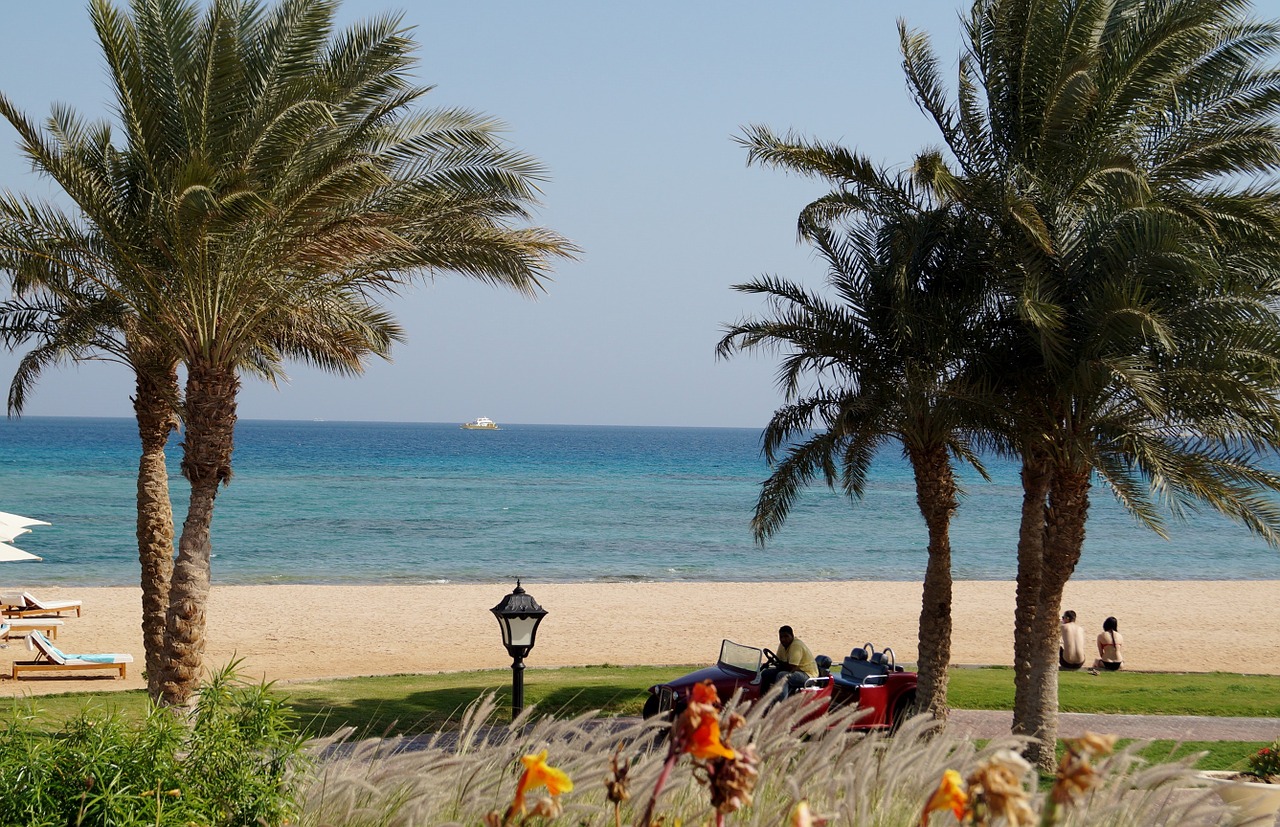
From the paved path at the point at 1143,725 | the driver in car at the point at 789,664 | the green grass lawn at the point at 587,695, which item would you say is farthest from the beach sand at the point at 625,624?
the driver in car at the point at 789,664

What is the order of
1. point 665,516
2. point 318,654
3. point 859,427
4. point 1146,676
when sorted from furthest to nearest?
point 665,516 → point 318,654 → point 1146,676 → point 859,427

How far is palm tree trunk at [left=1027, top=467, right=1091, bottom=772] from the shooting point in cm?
1170

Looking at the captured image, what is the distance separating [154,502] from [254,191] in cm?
593

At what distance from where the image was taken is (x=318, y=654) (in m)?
20.8

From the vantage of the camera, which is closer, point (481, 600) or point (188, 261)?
point (188, 261)

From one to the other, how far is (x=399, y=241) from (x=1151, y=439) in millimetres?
8225

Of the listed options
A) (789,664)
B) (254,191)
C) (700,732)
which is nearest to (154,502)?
(254,191)

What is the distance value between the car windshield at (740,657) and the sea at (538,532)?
38.0 ft

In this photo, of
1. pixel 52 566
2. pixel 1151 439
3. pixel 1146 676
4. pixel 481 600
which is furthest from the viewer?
pixel 52 566

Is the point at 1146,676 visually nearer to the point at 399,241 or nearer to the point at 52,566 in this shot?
the point at 399,241

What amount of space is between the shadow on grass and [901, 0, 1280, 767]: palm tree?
17.1 feet

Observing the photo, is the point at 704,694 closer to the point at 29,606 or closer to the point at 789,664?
the point at 789,664

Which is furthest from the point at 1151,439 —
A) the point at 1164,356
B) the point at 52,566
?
the point at 52,566

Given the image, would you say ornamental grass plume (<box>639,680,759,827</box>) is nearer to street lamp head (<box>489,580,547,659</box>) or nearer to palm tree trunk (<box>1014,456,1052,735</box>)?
street lamp head (<box>489,580,547,659</box>)
